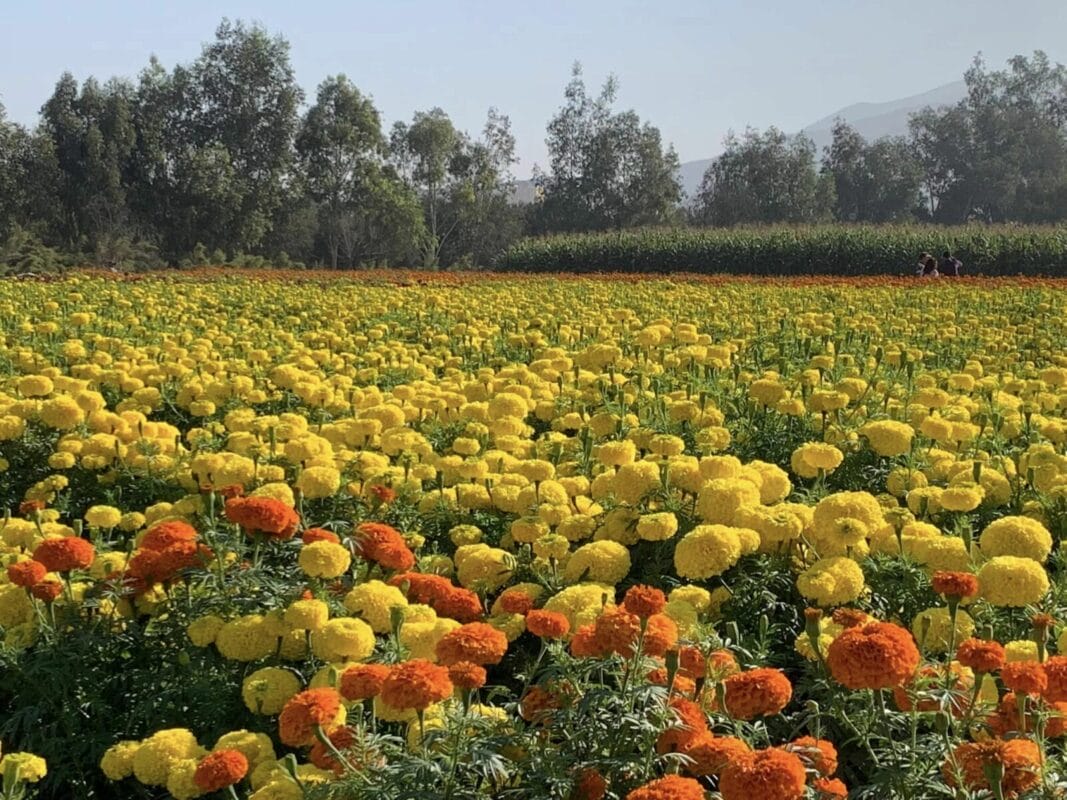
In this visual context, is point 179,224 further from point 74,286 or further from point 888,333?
point 888,333

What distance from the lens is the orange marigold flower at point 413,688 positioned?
1.75m

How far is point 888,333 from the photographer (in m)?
9.46

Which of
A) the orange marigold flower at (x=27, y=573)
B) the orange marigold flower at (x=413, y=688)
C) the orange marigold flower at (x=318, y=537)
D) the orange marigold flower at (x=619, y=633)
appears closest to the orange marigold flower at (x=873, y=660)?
the orange marigold flower at (x=619, y=633)

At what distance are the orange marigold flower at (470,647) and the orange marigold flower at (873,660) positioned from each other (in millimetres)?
627

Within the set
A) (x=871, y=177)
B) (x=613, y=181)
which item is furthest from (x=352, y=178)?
(x=871, y=177)

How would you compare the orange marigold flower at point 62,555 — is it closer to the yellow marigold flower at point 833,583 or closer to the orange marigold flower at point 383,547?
the orange marigold flower at point 383,547

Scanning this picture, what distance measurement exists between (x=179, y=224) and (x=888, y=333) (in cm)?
4055

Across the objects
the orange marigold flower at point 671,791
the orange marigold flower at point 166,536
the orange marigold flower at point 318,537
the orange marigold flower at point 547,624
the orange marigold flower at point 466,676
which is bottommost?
the orange marigold flower at point 671,791

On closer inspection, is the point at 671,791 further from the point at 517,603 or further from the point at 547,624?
the point at 517,603

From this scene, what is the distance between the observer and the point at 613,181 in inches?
2400

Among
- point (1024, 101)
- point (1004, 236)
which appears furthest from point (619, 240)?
point (1024, 101)

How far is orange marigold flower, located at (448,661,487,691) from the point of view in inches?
72.7

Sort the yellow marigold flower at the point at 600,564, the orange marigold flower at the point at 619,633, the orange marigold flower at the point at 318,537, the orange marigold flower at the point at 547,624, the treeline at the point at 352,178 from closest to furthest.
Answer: the orange marigold flower at the point at 619,633
the orange marigold flower at the point at 547,624
the orange marigold flower at the point at 318,537
the yellow marigold flower at the point at 600,564
the treeline at the point at 352,178

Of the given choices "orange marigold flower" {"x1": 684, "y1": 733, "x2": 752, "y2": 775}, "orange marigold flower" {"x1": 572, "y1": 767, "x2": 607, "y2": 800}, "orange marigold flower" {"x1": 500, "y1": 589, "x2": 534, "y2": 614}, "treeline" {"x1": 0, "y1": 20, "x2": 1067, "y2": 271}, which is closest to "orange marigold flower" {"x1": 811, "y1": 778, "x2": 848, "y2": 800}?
"orange marigold flower" {"x1": 684, "y1": 733, "x2": 752, "y2": 775}
